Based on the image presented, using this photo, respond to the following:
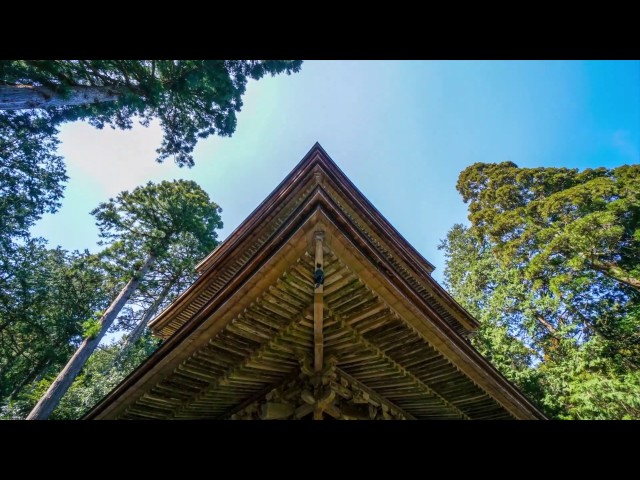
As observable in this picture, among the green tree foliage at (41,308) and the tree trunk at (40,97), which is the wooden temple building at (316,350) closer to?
the tree trunk at (40,97)

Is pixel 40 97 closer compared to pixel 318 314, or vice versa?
pixel 318 314

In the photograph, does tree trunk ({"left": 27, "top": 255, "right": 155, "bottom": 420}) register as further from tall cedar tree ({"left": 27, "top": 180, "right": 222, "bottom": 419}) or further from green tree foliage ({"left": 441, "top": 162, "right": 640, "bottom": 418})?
green tree foliage ({"left": 441, "top": 162, "right": 640, "bottom": 418})

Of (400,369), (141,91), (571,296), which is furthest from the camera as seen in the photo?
(571,296)

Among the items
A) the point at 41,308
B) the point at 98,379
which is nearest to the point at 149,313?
the point at 98,379

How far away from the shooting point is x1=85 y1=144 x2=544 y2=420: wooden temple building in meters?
2.96

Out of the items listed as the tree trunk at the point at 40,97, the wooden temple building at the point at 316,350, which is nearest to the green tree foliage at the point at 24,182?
the tree trunk at the point at 40,97

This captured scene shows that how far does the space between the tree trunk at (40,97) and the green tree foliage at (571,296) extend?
19020mm

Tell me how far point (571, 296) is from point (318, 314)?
15892 millimetres

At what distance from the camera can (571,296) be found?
13961 mm

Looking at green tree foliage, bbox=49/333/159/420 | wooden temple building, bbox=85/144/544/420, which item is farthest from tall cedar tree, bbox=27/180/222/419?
wooden temple building, bbox=85/144/544/420

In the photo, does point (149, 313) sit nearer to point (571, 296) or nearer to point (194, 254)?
point (194, 254)

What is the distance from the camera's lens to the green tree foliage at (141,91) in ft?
27.6
